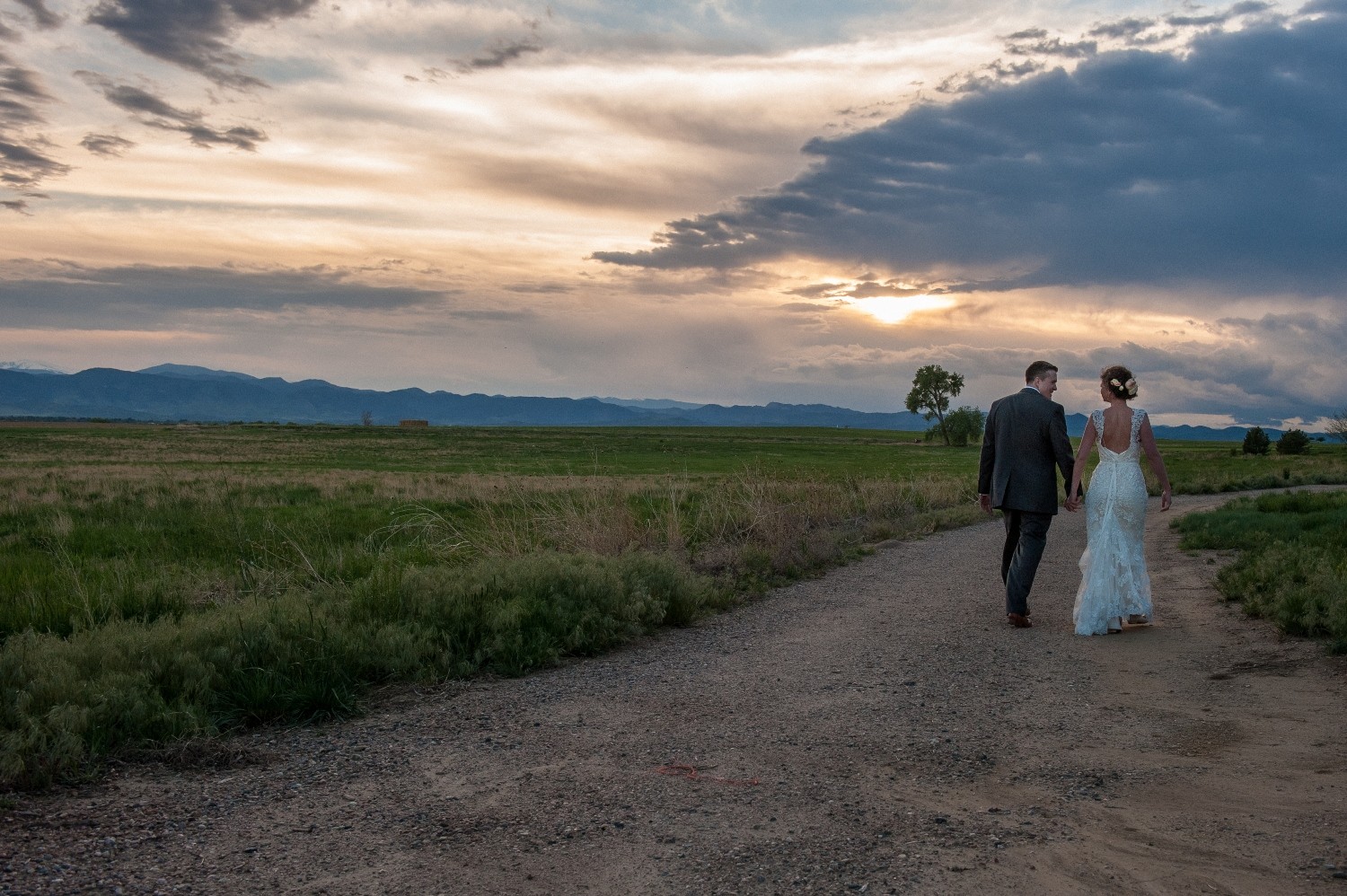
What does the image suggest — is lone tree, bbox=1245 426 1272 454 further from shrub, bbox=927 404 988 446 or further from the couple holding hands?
the couple holding hands

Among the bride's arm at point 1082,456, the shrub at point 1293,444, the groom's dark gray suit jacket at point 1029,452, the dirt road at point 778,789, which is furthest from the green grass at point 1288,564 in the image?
the shrub at point 1293,444

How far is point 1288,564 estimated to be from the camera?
1101cm

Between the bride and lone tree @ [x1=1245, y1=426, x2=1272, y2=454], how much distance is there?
8388 centimetres

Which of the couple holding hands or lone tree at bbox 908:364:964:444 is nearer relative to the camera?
the couple holding hands

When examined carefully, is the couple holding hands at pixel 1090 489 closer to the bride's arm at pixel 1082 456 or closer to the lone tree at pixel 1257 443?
the bride's arm at pixel 1082 456

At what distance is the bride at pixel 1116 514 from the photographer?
9.46 meters

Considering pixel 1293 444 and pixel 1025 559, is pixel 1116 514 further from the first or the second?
pixel 1293 444

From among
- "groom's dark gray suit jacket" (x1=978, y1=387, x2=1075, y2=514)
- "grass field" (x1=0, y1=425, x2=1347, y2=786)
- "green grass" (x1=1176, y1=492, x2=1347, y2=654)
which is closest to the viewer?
"grass field" (x1=0, y1=425, x2=1347, y2=786)

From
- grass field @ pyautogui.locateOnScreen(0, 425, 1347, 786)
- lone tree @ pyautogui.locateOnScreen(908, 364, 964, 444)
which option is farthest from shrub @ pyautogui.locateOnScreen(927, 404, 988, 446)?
grass field @ pyautogui.locateOnScreen(0, 425, 1347, 786)

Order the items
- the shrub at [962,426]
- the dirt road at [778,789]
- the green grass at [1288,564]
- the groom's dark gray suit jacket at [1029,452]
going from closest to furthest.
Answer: the dirt road at [778,789]
the green grass at [1288,564]
the groom's dark gray suit jacket at [1029,452]
the shrub at [962,426]

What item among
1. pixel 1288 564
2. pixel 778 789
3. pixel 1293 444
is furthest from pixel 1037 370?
pixel 1293 444

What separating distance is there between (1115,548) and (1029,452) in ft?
4.05

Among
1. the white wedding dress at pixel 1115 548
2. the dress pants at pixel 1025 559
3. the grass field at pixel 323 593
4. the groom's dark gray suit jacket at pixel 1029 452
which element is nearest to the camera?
the grass field at pixel 323 593

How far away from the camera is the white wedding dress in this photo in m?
9.45
